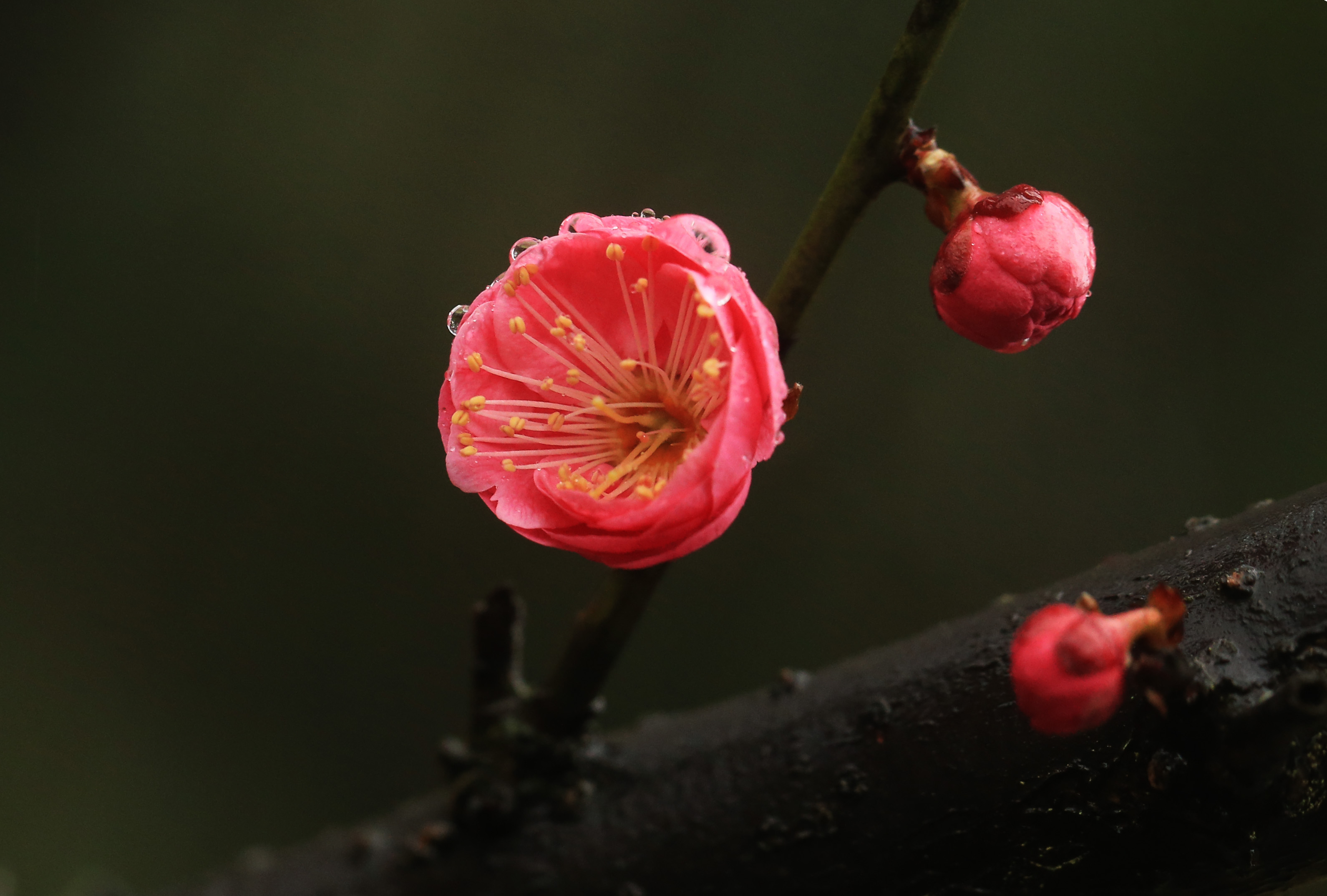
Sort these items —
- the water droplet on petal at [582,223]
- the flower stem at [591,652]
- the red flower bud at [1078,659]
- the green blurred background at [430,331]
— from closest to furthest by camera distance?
the red flower bud at [1078,659] → the water droplet on petal at [582,223] → the flower stem at [591,652] → the green blurred background at [430,331]

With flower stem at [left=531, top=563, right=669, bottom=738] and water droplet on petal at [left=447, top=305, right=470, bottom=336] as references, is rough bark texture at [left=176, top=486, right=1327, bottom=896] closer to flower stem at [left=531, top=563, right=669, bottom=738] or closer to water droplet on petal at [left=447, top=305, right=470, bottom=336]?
flower stem at [left=531, top=563, right=669, bottom=738]

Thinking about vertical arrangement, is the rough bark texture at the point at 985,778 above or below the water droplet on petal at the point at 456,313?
below

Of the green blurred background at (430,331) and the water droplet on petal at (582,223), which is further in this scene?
the green blurred background at (430,331)

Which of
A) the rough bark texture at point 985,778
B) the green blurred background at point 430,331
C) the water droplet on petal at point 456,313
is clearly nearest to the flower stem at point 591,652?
the rough bark texture at point 985,778

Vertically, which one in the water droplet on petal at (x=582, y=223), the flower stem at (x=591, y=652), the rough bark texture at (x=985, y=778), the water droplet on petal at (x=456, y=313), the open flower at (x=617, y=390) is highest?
the water droplet on petal at (x=582, y=223)

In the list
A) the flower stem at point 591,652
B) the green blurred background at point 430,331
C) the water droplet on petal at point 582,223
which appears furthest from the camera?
the green blurred background at point 430,331

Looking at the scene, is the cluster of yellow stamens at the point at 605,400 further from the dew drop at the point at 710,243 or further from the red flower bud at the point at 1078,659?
the red flower bud at the point at 1078,659

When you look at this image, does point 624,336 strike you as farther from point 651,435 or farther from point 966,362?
point 966,362
